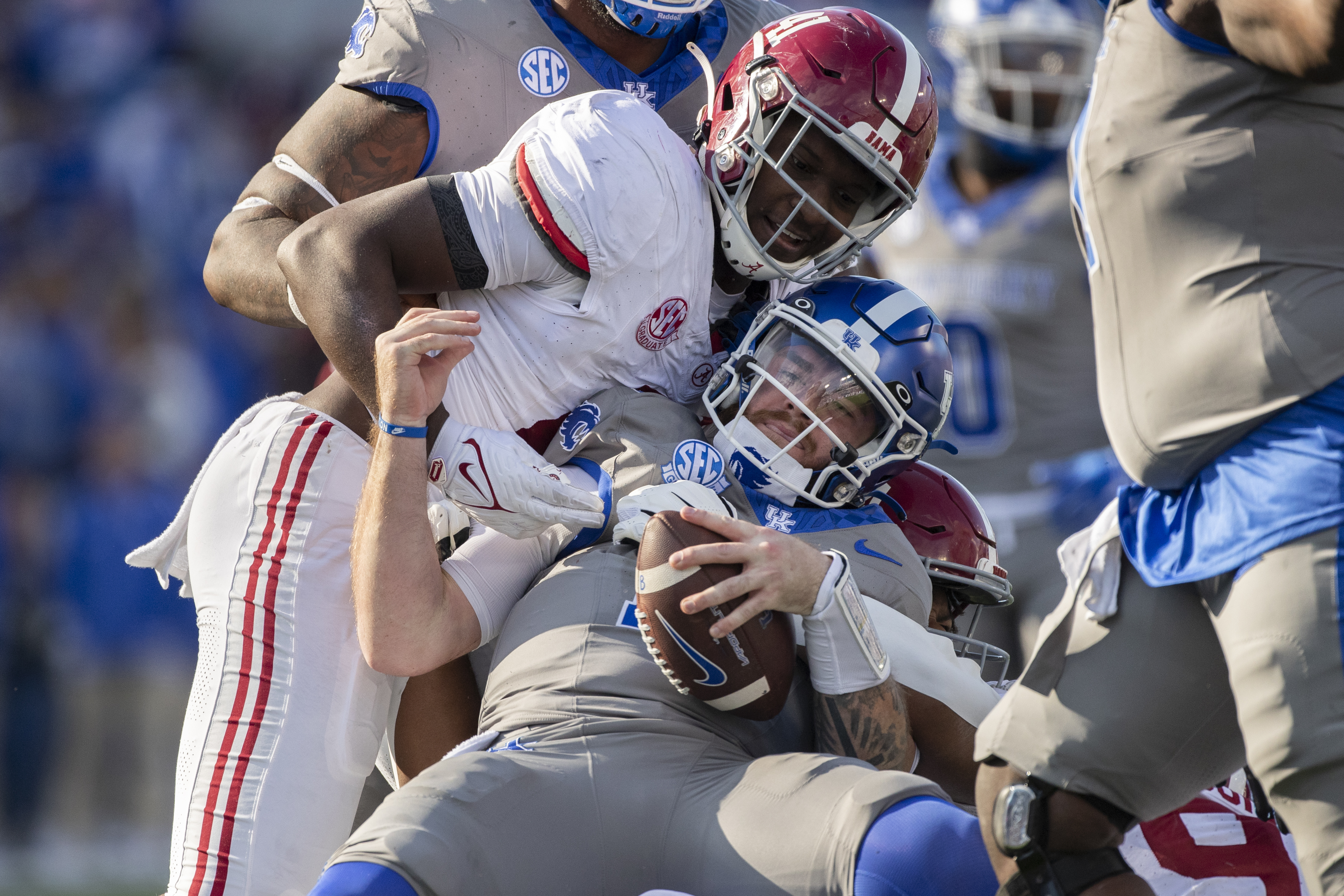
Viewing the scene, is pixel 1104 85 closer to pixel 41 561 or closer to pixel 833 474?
pixel 833 474

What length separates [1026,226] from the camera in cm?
494

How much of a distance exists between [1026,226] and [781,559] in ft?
9.96

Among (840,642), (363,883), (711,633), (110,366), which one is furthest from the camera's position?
(110,366)

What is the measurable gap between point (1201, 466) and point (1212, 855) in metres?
0.89

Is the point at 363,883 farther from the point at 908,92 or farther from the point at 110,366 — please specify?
the point at 110,366

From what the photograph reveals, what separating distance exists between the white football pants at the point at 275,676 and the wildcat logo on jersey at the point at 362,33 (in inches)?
32.7

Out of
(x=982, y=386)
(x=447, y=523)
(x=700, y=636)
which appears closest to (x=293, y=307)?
(x=447, y=523)

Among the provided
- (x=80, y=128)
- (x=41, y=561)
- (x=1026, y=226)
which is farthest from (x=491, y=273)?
(x=80, y=128)

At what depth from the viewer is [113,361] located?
6059 mm

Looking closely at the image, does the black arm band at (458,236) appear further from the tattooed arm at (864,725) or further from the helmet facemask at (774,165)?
the tattooed arm at (864,725)

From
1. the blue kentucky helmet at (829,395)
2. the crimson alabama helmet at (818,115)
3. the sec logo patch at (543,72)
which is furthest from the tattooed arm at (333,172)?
the blue kentucky helmet at (829,395)

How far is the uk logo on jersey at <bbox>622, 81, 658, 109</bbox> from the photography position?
314 centimetres

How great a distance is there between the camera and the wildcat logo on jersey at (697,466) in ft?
8.53

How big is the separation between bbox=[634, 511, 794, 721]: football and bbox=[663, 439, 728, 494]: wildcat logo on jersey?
1.08 feet
